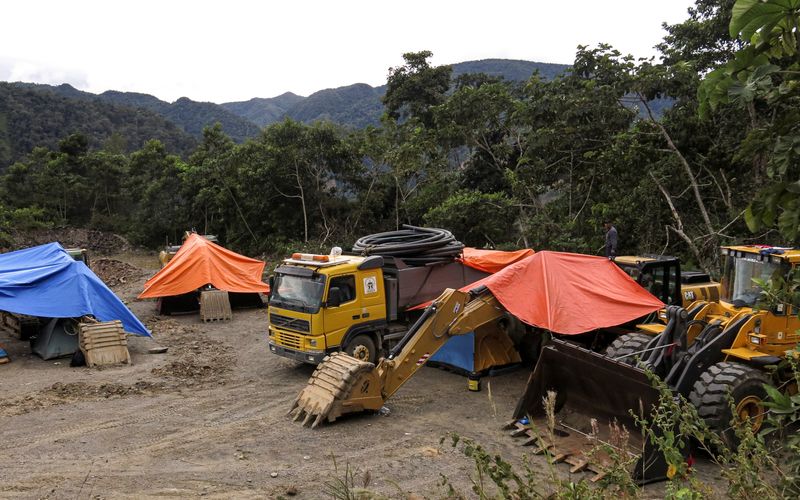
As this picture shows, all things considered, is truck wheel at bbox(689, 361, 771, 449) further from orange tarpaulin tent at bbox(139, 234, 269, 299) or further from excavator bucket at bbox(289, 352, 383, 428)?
orange tarpaulin tent at bbox(139, 234, 269, 299)

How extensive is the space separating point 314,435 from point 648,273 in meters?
5.96

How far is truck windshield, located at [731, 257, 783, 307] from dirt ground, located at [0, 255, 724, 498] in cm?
336

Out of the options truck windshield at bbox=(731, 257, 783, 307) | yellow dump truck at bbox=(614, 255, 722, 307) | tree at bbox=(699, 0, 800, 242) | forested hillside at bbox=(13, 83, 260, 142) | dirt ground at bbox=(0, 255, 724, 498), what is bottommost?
dirt ground at bbox=(0, 255, 724, 498)

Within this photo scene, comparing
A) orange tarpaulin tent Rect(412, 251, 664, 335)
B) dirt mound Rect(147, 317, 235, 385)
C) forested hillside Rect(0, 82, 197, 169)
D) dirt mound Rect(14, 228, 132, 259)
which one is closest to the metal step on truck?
dirt mound Rect(147, 317, 235, 385)

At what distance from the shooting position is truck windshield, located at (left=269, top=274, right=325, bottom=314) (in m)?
10.3

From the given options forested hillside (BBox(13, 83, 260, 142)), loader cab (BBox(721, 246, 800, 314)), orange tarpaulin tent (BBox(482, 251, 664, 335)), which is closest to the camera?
loader cab (BBox(721, 246, 800, 314))

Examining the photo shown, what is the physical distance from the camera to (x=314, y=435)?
803 centimetres

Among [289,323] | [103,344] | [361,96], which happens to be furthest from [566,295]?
[361,96]

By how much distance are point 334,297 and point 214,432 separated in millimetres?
2945

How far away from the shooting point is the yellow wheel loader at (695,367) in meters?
6.77

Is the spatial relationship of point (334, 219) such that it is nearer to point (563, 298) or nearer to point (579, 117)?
point (579, 117)

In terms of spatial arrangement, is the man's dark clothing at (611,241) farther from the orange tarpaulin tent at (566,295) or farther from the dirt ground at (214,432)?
the dirt ground at (214,432)

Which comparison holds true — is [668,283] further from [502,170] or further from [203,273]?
[502,170]

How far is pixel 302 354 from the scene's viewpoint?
10328 mm
